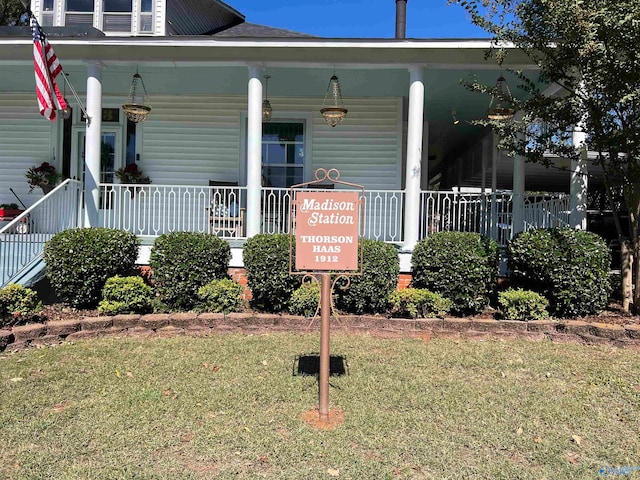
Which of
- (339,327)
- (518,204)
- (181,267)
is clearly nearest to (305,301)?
(339,327)

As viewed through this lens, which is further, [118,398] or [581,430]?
[118,398]

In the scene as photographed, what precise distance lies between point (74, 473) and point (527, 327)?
483 centimetres

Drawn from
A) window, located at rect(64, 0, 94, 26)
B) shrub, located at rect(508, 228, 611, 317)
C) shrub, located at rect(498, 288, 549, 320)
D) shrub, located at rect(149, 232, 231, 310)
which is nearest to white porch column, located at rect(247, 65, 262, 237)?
shrub, located at rect(149, 232, 231, 310)

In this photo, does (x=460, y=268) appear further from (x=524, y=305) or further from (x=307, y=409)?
(x=307, y=409)

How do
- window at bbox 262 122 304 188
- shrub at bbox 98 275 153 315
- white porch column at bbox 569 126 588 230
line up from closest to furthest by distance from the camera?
shrub at bbox 98 275 153 315
white porch column at bbox 569 126 588 230
window at bbox 262 122 304 188

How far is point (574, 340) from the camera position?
549 cm

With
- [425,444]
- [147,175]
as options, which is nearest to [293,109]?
[147,175]

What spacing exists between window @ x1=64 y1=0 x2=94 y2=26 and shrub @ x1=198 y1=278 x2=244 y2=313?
7665mm

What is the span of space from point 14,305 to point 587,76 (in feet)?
23.8

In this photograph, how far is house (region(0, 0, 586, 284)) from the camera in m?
7.21

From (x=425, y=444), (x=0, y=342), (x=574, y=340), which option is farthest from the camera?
(x=574, y=340)

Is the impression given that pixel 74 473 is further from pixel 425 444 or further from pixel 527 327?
pixel 527 327

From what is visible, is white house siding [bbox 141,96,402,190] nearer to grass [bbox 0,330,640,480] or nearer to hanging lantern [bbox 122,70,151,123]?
hanging lantern [bbox 122,70,151,123]

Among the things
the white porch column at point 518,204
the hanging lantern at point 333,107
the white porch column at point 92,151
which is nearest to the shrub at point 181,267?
the white porch column at point 92,151
